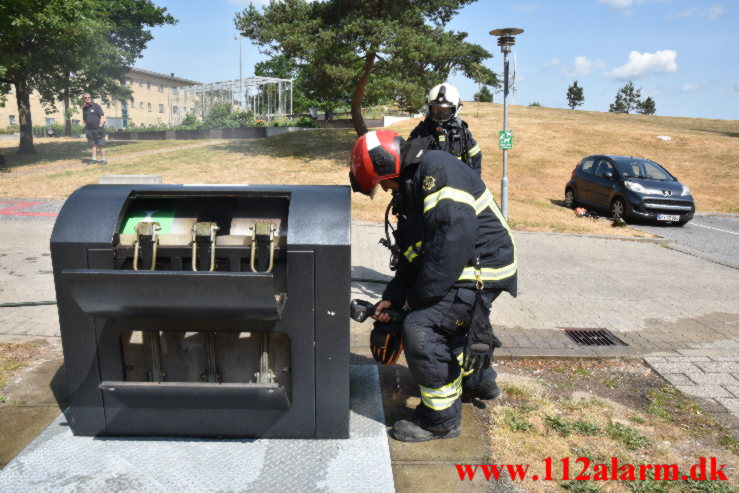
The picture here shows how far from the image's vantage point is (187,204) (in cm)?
301

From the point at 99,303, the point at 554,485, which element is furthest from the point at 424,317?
the point at 99,303

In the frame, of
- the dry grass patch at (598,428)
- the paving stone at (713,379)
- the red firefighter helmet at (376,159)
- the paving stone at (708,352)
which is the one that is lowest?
the paving stone at (708,352)

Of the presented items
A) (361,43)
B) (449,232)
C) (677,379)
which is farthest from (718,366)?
(361,43)

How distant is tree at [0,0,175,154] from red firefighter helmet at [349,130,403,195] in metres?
15.1

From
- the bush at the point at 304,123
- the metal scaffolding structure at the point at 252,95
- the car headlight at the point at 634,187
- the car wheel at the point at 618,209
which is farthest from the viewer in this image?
the metal scaffolding structure at the point at 252,95

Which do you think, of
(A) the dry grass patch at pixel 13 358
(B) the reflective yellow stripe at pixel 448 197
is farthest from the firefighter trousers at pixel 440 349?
(A) the dry grass patch at pixel 13 358

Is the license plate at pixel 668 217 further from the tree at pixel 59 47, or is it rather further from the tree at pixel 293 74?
the tree at pixel 59 47

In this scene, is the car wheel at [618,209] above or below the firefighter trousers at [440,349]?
below

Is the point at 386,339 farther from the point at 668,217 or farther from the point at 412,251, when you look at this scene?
the point at 668,217

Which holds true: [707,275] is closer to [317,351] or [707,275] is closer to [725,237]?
[725,237]

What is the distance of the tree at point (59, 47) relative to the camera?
49.5ft

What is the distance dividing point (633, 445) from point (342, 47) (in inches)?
684

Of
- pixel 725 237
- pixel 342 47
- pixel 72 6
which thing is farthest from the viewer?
pixel 342 47

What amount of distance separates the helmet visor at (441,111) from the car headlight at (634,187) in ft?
30.2
